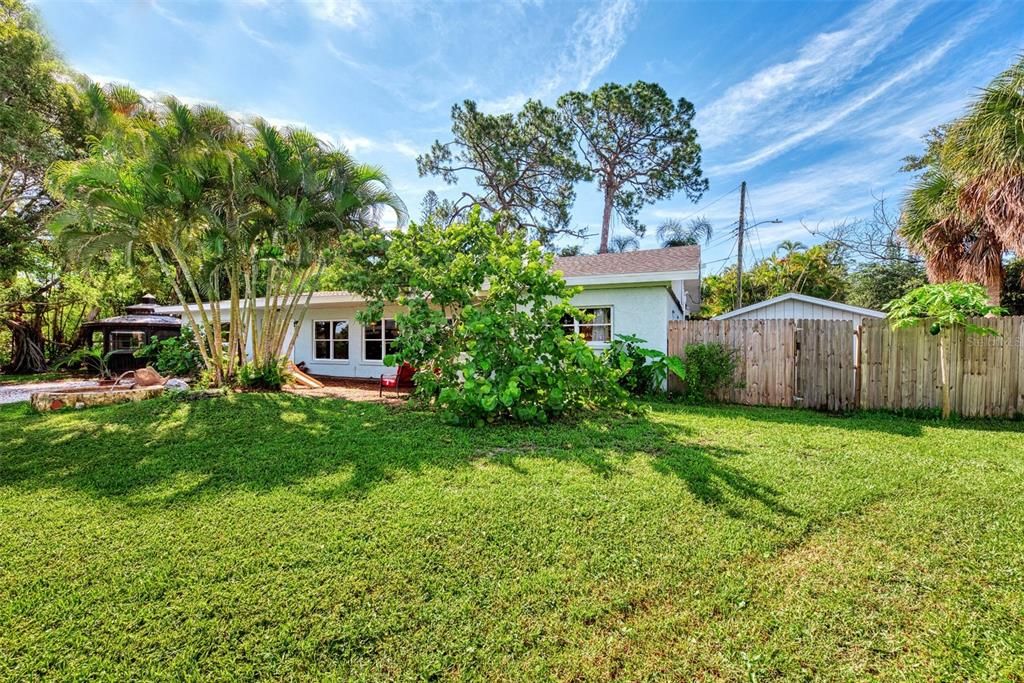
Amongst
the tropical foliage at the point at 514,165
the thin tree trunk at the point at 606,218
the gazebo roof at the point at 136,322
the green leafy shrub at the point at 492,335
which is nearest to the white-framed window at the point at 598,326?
the green leafy shrub at the point at 492,335

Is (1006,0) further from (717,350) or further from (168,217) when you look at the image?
(168,217)

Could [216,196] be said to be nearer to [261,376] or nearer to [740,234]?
[261,376]

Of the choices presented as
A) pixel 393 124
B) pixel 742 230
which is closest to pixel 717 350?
pixel 393 124

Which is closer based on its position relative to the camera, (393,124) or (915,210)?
(915,210)

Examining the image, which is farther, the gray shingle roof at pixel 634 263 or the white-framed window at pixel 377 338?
the white-framed window at pixel 377 338

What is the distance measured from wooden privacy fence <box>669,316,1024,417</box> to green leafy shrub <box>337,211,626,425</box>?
123 inches

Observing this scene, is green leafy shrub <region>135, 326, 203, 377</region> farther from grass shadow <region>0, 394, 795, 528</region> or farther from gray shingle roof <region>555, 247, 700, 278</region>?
gray shingle roof <region>555, 247, 700, 278</region>

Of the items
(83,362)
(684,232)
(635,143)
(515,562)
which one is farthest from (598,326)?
(83,362)

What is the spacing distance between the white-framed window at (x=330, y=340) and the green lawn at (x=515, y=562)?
30.8ft

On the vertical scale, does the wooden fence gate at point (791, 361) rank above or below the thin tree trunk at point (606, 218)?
below

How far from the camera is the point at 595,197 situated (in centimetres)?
2114

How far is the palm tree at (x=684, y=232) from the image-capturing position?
71.5ft

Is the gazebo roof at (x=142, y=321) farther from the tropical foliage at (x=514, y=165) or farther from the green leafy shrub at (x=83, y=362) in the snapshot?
the tropical foliage at (x=514, y=165)

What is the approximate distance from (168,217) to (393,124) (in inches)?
212
